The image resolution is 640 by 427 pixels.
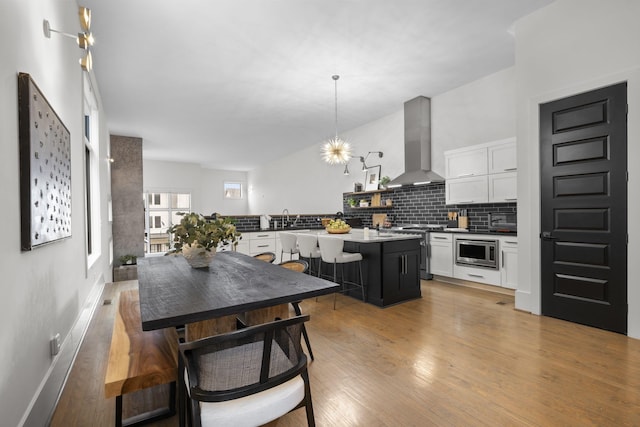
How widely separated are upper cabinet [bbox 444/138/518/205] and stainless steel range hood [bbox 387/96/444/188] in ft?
1.55

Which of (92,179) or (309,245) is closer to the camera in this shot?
(92,179)

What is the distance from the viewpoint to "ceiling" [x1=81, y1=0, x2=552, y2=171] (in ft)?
10.3

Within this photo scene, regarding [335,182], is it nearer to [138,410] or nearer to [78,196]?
[78,196]

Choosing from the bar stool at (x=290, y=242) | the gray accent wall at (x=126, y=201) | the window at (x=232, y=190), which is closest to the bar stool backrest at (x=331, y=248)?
the bar stool at (x=290, y=242)

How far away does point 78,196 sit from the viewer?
9.32ft

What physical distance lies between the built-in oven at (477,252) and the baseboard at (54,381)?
4726mm

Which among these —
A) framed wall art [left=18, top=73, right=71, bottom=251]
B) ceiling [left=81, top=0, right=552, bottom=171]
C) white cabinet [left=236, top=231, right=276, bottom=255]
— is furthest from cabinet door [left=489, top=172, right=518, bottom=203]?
framed wall art [left=18, top=73, right=71, bottom=251]

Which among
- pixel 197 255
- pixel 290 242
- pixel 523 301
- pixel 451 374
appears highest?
pixel 197 255

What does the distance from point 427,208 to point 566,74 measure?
2957mm

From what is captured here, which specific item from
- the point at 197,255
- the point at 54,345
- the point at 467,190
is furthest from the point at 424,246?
the point at 54,345

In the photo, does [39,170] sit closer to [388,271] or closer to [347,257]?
[347,257]

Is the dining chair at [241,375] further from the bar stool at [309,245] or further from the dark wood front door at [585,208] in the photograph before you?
the dark wood front door at [585,208]

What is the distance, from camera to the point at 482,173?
15.4 feet

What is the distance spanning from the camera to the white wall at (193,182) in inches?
397
